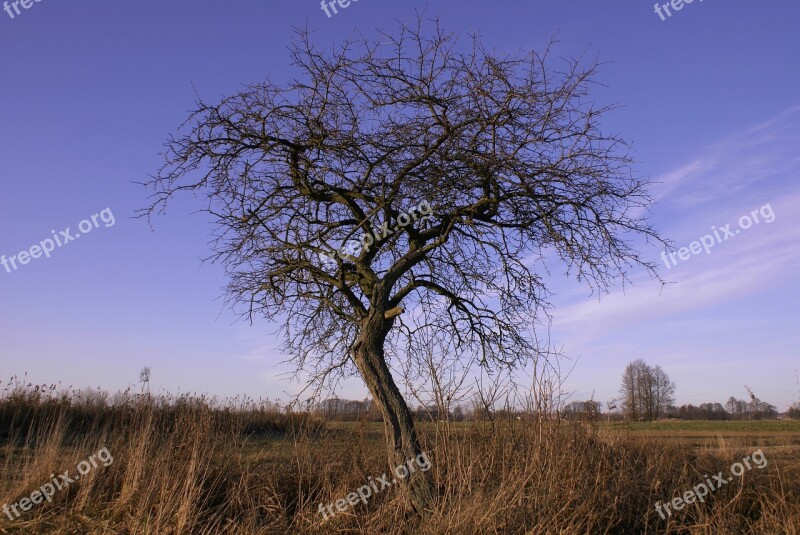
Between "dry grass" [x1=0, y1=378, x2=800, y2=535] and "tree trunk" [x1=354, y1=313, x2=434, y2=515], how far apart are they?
0.58 ft

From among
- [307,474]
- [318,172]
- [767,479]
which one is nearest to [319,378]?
[307,474]

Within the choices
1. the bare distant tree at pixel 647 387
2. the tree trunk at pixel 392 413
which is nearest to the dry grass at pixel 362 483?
the tree trunk at pixel 392 413

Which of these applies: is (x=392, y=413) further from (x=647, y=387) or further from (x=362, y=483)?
(x=647, y=387)

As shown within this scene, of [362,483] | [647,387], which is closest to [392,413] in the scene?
[362,483]

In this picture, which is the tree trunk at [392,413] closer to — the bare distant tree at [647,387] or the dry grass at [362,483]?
the dry grass at [362,483]

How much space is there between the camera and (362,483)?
24.6 feet

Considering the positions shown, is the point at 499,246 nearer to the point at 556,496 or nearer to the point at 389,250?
the point at 389,250

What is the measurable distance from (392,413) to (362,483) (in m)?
1.30

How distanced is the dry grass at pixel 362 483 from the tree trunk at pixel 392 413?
7.0 inches

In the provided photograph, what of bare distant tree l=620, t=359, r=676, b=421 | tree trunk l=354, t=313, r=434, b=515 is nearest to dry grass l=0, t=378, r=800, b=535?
tree trunk l=354, t=313, r=434, b=515

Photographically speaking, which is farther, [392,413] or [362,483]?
[362,483]

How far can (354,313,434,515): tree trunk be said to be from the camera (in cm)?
645

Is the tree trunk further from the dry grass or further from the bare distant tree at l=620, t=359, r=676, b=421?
the bare distant tree at l=620, t=359, r=676, b=421

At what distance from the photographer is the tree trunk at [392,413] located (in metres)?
6.45
